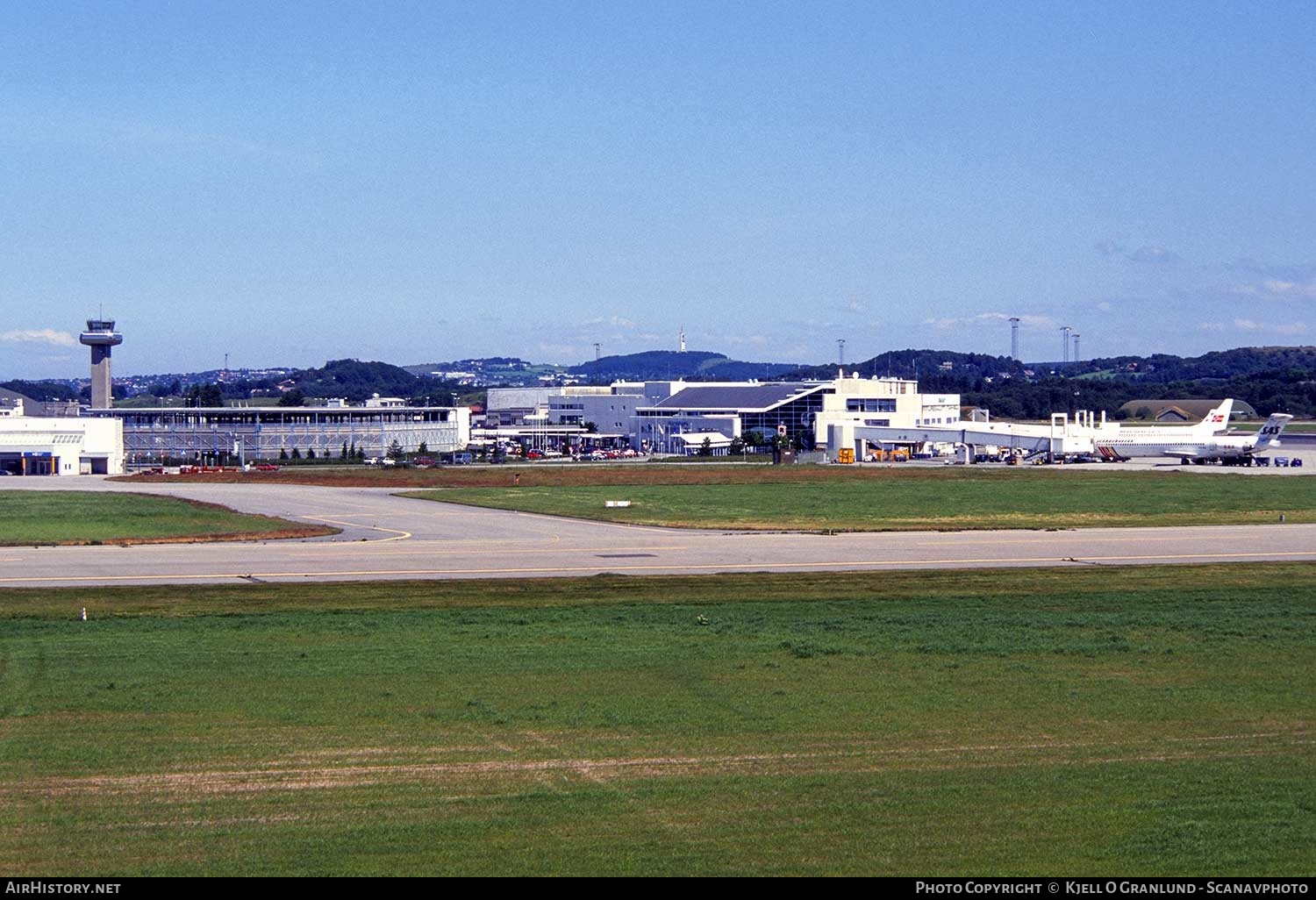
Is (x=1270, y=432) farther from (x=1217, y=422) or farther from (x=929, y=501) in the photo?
(x=929, y=501)

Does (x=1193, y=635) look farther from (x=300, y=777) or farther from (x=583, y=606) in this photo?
(x=300, y=777)

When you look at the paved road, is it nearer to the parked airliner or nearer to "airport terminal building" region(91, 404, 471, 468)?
the parked airliner

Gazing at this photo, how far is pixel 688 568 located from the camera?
38.5m

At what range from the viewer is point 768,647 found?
23.0 metres

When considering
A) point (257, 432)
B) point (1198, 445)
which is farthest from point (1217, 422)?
point (257, 432)

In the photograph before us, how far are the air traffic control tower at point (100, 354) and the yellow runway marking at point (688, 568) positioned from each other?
137m

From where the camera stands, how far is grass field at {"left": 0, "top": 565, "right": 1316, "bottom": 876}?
38.9ft

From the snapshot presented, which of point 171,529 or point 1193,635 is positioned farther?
point 171,529

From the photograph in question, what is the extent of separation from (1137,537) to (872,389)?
92977 mm

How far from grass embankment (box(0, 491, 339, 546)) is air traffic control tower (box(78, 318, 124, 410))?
104 metres

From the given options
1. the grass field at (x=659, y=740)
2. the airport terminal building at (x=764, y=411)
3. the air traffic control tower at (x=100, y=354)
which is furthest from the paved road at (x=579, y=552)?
the air traffic control tower at (x=100, y=354)

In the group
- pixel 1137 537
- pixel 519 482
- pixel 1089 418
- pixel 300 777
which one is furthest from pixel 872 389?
pixel 300 777

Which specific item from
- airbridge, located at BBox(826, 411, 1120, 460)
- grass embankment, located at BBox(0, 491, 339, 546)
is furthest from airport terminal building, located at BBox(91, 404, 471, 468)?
grass embankment, located at BBox(0, 491, 339, 546)

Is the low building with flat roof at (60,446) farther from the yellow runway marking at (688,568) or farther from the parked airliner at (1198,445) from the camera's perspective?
the parked airliner at (1198,445)
